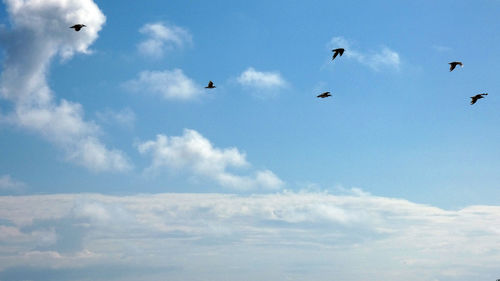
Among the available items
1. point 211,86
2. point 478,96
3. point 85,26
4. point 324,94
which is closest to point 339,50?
point 324,94

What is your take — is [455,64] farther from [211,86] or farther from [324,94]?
[211,86]

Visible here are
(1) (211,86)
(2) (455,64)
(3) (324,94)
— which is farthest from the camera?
(1) (211,86)

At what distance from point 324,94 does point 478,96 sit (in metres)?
24.8

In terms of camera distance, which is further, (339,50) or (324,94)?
(324,94)

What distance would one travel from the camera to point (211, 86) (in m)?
100

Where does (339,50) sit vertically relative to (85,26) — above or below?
below

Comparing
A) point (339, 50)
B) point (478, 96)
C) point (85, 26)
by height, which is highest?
point (85, 26)

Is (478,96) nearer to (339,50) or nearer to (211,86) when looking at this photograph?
(339,50)

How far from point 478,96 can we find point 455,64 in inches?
255

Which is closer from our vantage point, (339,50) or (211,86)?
(339,50)

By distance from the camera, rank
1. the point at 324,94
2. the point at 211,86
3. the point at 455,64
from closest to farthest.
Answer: the point at 455,64, the point at 324,94, the point at 211,86

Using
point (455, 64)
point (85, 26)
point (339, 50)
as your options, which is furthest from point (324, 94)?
point (85, 26)

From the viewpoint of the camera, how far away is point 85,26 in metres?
91.6

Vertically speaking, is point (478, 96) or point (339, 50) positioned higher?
point (339, 50)
